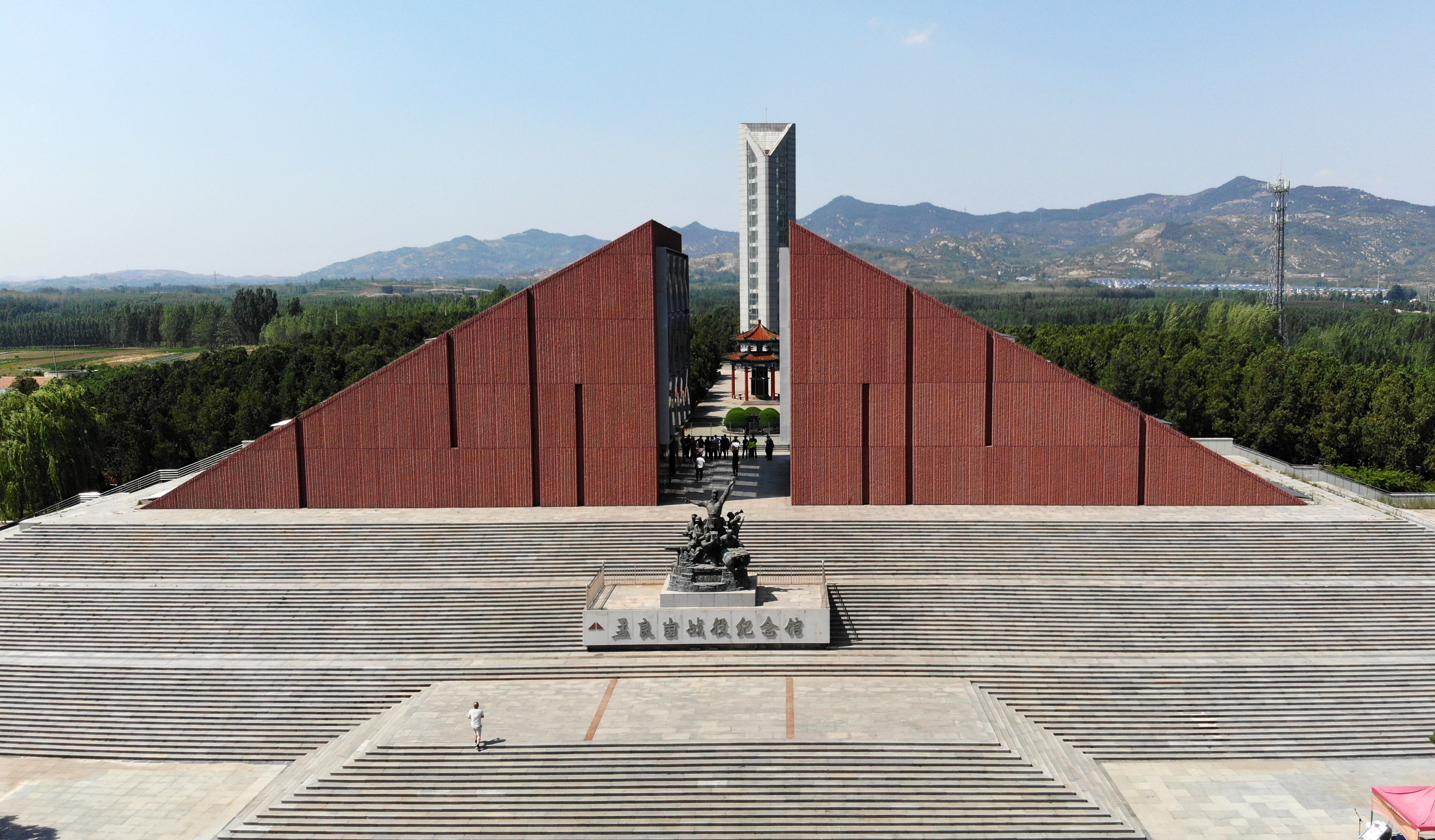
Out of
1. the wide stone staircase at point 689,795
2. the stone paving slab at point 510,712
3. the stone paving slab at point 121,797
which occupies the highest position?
the stone paving slab at point 510,712

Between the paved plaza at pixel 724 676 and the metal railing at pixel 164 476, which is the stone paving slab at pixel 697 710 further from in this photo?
the metal railing at pixel 164 476

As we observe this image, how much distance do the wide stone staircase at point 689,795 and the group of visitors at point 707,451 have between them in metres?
13.6

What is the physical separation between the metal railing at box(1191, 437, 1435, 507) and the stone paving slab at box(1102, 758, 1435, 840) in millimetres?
11414

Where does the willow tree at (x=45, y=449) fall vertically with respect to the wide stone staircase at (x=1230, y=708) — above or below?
above

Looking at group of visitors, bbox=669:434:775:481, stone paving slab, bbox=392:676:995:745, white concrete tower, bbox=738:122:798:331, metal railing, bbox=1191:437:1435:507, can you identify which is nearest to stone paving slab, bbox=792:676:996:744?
stone paving slab, bbox=392:676:995:745

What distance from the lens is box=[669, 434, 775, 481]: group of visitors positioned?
30.1 meters

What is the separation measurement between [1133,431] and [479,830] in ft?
61.6

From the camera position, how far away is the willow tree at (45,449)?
31766 mm

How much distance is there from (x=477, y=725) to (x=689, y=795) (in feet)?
11.7

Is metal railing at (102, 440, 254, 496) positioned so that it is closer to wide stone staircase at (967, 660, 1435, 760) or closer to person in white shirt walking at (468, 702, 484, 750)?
person in white shirt walking at (468, 702, 484, 750)

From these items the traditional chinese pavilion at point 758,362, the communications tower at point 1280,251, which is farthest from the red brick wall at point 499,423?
the communications tower at point 1280,251

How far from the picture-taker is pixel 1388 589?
22.2 meters

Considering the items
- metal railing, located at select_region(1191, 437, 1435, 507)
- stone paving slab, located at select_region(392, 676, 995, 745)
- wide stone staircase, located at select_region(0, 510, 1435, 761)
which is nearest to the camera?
stone paving slab, located at select_region(392, 676, 995, 745)

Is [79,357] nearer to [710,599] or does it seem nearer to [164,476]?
[164,476]
